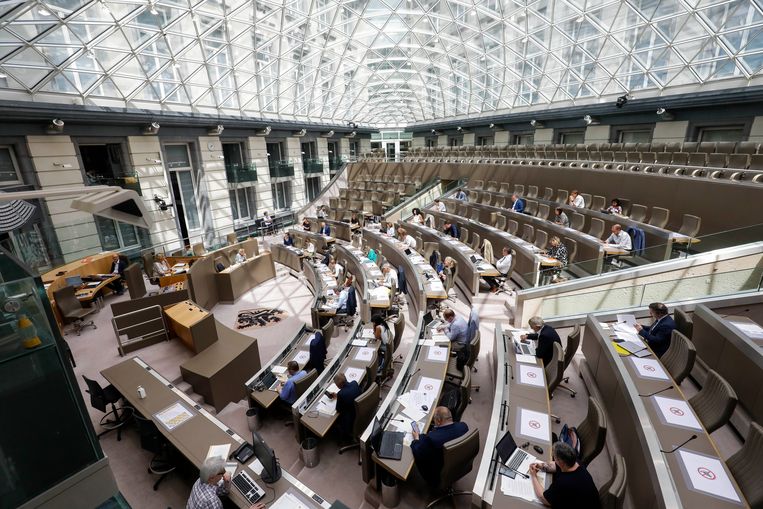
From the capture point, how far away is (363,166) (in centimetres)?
3519

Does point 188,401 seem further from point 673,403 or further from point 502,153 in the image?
point 502,153

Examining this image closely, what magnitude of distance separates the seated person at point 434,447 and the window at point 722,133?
21175 millimetres

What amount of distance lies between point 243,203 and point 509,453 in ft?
89.0

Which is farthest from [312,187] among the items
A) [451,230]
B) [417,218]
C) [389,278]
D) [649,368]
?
[649,368]

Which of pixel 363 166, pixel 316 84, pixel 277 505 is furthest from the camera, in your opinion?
pixel 363 166

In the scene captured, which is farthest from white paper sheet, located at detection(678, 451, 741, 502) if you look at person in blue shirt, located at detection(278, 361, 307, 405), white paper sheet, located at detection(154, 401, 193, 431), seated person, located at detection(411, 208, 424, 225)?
seated person, located at detection(411, 208, 424, 225)

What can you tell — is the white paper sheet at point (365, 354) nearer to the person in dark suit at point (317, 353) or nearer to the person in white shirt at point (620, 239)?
the person in dark suit at point (317, 353)

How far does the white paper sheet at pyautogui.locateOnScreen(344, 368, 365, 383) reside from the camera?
24.5 feet

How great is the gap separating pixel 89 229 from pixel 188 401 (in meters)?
12.9

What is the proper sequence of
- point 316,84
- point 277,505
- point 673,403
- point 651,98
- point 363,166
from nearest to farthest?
point 277,505 → point 673,403 → point 651,98 → point 316,84 → point 363,166

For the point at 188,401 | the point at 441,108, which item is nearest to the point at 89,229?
the point at 188,401

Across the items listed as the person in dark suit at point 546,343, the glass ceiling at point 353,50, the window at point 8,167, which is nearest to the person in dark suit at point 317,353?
the person in dark suit at point 546,343

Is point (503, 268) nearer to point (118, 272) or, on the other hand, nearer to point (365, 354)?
point (365, 354)

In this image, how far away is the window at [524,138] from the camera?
29.3 m
